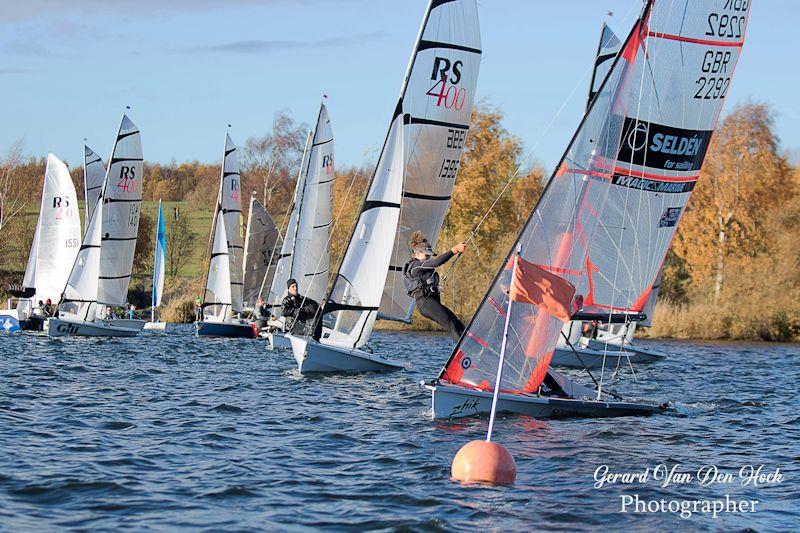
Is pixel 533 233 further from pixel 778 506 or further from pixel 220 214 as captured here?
pixel 220 214

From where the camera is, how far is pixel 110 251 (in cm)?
3578

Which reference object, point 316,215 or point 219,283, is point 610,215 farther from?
point 219,283

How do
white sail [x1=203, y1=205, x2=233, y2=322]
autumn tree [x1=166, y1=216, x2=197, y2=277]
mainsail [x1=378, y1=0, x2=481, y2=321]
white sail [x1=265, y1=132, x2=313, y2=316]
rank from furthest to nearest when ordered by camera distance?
autumn tree [x1=166, y1=216, x2=197, y2=277] < white sail [x1=203, y1=205, x2=233, y2=322] < white sail [x1=265, y1=132, x2=313, y2=316] < mainsail [x1=378, y1=0, x2=481, y2=321]

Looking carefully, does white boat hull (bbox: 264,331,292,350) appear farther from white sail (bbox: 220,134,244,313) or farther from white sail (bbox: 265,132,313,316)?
white sail (bbox: 220,134,244,313)

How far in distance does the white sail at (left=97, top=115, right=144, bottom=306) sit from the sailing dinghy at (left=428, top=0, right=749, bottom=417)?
23.1m

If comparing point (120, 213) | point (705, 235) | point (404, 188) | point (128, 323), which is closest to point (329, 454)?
point (404, 188)

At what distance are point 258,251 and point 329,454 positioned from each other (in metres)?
31.4

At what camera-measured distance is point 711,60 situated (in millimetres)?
15734

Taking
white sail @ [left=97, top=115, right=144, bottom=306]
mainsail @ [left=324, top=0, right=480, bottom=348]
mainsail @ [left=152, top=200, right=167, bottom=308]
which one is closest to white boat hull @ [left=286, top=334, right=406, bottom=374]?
mainsail @ [left=324, top=0, right=480, bottom=348]

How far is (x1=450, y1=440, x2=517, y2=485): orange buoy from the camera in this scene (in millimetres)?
10141

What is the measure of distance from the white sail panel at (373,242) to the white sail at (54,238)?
1797 centimetres

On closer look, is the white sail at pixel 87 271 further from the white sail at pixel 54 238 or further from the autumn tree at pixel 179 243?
the autumn tree at pixel 179 243

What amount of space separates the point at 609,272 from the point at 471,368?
2896 millimetres

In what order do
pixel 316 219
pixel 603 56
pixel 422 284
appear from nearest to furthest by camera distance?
pixel 422 284, pixel 603 56, pixel 316 219
